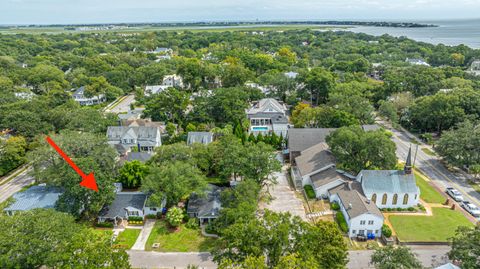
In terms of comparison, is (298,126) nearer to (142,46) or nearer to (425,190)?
(425,190)

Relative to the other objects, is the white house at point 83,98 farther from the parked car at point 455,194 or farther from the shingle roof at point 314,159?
the parked car at point 455,194

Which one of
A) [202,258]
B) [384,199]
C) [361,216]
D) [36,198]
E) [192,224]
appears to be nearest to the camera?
[202,258]

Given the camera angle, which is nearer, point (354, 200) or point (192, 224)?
point (192, 224)

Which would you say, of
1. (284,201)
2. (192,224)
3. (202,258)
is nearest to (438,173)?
(284,201)

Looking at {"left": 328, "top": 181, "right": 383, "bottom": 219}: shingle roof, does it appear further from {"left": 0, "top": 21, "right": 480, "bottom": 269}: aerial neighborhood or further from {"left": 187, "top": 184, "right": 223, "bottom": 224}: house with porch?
{"left": 187, "top": 184, "right": 223, "bottom": 224}: house with porch

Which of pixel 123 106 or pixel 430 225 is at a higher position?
pixel 123 106

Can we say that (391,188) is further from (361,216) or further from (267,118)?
(267,118)

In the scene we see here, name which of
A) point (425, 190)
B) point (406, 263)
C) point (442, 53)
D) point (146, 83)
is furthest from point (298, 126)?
point (442, 53)
